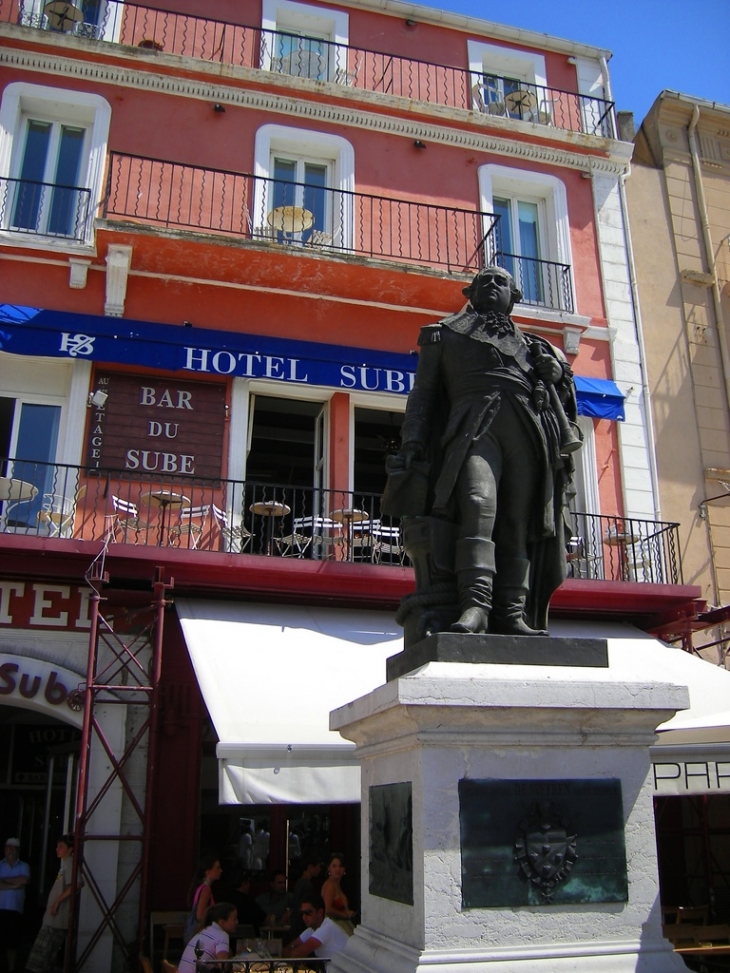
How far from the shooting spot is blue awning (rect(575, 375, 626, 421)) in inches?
492

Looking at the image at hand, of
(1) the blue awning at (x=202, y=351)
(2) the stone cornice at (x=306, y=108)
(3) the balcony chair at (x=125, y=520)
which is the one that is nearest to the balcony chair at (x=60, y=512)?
(3) the balcony chair at (x=125, y=520)

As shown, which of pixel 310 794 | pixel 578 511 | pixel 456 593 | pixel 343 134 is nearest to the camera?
pixel 456 593

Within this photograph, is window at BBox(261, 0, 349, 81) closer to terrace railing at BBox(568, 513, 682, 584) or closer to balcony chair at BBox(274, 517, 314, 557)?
balcony chair at BBox(274, 517, 314, 557)

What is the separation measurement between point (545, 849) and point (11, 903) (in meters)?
7.46

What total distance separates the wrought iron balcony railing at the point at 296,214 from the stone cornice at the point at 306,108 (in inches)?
44.9

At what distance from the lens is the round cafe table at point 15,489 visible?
9695mm

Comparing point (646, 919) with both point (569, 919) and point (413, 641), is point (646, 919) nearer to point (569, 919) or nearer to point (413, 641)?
point (569, 919)

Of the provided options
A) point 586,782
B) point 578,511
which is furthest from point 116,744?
point 586,782

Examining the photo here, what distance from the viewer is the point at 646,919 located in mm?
3418

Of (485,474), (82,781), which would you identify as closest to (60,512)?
(82,781)

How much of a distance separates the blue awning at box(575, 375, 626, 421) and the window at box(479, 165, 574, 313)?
3.90 ft

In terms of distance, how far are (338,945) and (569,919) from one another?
11.9 feet

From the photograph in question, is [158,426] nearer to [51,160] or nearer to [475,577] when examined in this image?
[51,160]

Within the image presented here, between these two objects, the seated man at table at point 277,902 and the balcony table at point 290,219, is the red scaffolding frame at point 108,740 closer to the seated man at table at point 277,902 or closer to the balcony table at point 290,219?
the seated man at table at point 277,902
